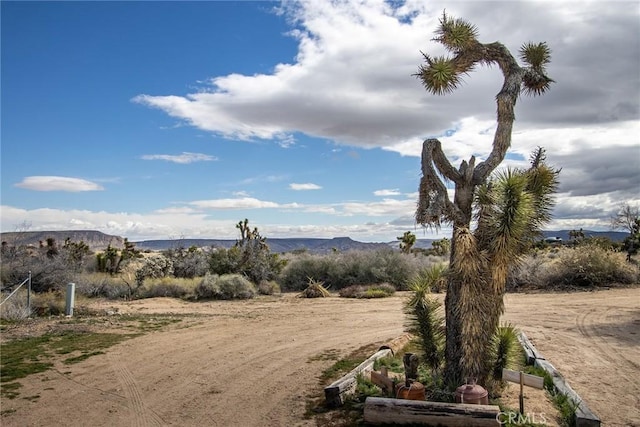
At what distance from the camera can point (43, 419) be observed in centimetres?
680

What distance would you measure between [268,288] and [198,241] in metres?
97.4

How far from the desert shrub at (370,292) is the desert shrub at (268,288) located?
3721mm

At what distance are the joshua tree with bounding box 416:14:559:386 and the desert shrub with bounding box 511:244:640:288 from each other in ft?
43.3

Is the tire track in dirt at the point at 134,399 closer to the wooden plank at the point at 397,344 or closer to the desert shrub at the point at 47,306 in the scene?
the wooden plank at the point at 397,344

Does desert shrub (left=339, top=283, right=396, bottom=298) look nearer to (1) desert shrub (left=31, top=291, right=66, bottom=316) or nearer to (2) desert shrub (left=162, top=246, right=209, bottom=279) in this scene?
(2) desert shrub (left=162, top=246, right=209, bottom=279)

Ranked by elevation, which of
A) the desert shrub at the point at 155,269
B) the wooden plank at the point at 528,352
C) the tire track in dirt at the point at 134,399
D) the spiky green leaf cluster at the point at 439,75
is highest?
the spiky green leaf cluster at the point at 439,75

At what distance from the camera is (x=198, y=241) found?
11644 centimetres

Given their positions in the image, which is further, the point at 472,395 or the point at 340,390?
the point at 340,390

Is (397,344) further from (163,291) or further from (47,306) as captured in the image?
(163,291)

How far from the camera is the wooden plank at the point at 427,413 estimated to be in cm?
584

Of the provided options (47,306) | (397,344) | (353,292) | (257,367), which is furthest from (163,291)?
(397,344)

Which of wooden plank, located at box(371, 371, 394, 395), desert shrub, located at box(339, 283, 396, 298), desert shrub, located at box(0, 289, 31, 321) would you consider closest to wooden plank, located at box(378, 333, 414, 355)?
wooden plank, located at box(371, 371, 394, 395)

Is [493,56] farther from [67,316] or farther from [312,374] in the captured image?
[67,316]

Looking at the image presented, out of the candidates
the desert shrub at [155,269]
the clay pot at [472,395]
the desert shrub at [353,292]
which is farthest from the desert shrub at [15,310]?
the clay pot at [472,395]
